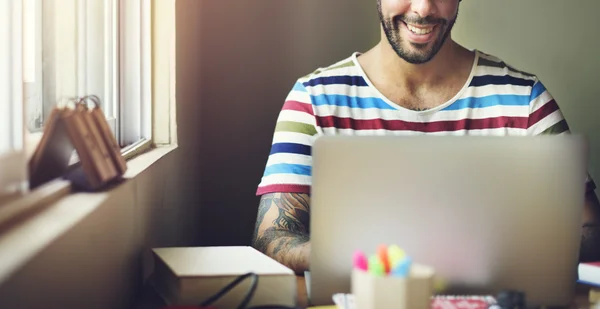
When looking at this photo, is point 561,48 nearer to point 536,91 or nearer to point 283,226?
point 536,91

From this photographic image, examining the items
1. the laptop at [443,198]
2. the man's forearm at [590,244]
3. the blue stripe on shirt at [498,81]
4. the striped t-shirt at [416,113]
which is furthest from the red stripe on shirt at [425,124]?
the laptop at [443,198]

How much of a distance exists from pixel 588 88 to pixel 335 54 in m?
0.91

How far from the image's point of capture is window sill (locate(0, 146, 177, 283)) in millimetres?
774

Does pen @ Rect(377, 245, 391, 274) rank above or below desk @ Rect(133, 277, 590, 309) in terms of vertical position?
above

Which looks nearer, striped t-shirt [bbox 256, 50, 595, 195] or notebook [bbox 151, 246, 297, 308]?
notebook [bbox 151, 246, 297, 308]

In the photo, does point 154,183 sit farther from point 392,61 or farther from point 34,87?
point 392,61

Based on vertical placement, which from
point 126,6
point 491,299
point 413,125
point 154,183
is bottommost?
point 491,299

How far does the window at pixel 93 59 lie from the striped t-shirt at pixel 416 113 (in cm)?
39

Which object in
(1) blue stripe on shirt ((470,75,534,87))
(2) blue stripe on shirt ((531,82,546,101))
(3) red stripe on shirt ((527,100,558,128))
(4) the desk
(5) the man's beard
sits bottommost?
(4) the desk

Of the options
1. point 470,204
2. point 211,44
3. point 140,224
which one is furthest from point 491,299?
point 211,44

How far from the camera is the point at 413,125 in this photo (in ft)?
6.51

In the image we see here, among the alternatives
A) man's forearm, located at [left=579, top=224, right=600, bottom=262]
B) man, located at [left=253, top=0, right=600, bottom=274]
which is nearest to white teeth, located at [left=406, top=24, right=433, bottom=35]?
man, located at [left=253, top=0, right=600, bottom=274]

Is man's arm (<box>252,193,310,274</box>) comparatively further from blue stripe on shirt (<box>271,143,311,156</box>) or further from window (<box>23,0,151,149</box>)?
window (<box>23,0,151,149</box>)

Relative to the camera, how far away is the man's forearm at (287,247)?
1.47m
